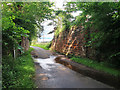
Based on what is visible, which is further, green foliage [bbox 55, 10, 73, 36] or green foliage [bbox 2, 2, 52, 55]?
green foliage [bbox 55, 10, 73, 36]

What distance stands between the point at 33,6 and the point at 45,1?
1.22 meters

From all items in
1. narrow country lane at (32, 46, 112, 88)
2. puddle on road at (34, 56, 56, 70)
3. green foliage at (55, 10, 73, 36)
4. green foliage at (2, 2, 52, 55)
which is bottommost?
puddle on road at (34, 56, 56, 70)

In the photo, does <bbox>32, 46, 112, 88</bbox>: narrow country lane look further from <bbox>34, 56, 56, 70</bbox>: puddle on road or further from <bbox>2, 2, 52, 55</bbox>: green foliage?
<bbox>2, 2, 52, 55</bbox>: green foliage

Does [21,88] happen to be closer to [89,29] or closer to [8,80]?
[8,80]

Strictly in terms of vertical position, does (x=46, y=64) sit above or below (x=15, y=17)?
below

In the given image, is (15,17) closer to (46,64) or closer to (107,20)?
(46,64)

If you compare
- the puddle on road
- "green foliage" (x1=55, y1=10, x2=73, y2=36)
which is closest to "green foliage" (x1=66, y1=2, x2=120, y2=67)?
"green foliage" (x1=55, y1=10, x2=73, y2=36)

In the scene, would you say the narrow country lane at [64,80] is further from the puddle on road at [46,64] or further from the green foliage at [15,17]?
the green foliage at [15,17]

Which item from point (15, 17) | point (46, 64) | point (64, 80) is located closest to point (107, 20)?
point (64, 80)

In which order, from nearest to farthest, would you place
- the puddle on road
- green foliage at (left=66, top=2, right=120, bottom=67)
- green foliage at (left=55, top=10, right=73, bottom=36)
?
green foliage at (left=66, top=2, right=120, bottom=67), the puddle on road, green foliage at (left=55, top=10, right=73, bottom=36)

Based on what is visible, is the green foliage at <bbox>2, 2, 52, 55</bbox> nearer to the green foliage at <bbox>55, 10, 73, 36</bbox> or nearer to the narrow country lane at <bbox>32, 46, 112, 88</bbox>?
the green foliage at <bbox>55, 10, 73, 36</bbox>

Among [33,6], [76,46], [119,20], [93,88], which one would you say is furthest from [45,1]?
[76,46]

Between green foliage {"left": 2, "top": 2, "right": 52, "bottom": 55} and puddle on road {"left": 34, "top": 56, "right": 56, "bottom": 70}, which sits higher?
green foliage {"left": 2, "top": 2, "right": 52, "bottom": 55}

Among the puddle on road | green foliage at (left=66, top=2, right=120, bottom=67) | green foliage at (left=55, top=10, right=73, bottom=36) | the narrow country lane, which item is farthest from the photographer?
green foliage at (left=55, top=10, right=73, bottom=36)
